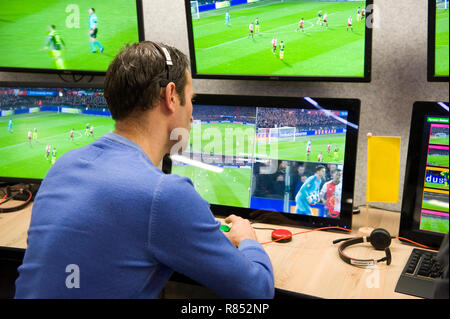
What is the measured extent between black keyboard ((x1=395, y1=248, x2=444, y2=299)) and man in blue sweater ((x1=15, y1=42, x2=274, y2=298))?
0.33m

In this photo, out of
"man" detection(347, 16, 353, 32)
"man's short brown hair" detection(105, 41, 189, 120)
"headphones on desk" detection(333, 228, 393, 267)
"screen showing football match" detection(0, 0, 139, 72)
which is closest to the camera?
"man's short brown hair" detection(105, 41, 189, 120)

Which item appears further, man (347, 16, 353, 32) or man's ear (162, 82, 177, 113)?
man (347, 16, 353, 32)

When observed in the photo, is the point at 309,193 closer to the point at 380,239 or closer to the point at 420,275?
the point at 380,239

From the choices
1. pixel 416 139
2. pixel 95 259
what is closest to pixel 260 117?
pixel 416 139

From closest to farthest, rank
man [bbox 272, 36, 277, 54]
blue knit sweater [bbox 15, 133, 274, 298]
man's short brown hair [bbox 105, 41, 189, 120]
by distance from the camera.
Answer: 1. blue knit sweater [bbox 15, 133, 274, 298]
2. man's short brown hair [bbox 105, 41, 189, 120]
3. man [bbox 272, 36, 277, 54]

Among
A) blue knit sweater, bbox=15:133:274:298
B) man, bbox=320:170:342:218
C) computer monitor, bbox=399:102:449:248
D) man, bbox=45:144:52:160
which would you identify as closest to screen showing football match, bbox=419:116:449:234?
computer monitor, bbox=399:102:449:248

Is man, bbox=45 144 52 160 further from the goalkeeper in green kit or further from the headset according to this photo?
the headset

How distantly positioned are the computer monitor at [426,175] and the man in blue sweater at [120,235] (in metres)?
0.51

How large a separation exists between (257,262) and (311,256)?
0.82 ft

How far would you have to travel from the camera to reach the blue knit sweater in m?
0.74

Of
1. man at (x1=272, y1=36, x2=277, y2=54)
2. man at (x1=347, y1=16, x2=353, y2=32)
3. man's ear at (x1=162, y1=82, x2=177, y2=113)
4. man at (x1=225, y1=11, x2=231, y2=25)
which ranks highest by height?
man at (x1=225, y1=11, x2=231, y2=25)

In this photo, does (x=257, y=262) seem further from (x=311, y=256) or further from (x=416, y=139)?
(x=416, y=139)

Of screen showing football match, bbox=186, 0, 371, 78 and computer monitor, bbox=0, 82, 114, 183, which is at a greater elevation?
screen showing football match, bbox=186, 0, 371, 78

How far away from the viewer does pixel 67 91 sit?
4.85 ft
